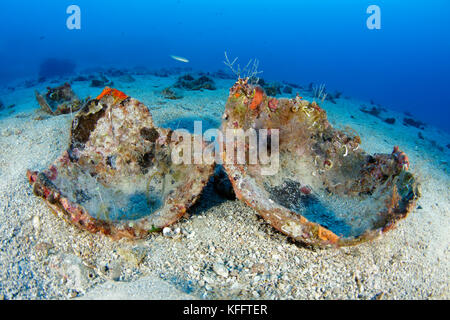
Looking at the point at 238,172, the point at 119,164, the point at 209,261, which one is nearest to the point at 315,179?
the point at 238,172

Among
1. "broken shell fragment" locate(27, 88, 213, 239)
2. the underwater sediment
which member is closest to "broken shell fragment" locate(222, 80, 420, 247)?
the underwater sediment

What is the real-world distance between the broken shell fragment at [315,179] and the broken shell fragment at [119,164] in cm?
95

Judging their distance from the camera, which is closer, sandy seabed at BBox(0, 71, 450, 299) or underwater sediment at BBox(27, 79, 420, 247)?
sandy seabed at BBox(0, 71, 450, 299)

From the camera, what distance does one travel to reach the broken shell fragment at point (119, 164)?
131 inches

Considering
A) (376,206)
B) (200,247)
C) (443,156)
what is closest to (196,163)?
(200,247)

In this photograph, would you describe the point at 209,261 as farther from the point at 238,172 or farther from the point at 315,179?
the point at 315,179

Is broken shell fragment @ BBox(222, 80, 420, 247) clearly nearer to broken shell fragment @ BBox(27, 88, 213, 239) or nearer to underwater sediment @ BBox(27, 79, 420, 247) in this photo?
underwater sediment @ BBox(27, 79, 420, 247)

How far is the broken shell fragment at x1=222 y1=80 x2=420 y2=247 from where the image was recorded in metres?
2.78

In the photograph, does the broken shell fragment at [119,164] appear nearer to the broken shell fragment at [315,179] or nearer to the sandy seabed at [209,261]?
the sandy seabed at [209,261]

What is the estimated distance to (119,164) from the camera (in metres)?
3.78

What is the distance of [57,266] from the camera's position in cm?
284

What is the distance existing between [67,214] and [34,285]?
755mm

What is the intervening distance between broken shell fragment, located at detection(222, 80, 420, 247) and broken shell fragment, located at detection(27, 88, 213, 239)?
95 centimetres

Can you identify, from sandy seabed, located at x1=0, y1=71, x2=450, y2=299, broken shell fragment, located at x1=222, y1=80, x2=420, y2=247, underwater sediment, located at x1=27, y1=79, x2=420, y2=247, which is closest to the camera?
sandy seabed, located at x1=0, y1=71, x2=450, y2=299
